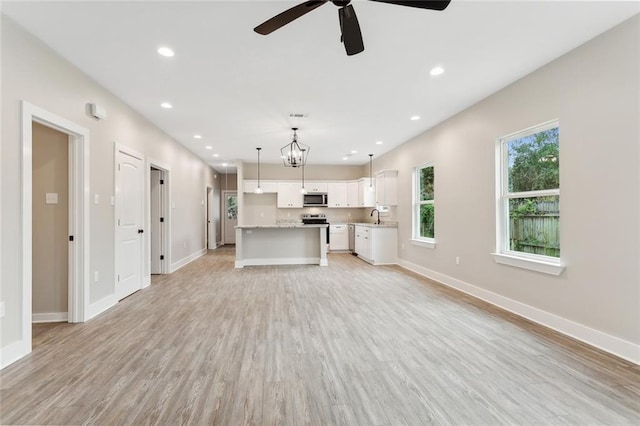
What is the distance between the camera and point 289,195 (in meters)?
8.99

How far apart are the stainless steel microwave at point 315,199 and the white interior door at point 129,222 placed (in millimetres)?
4941

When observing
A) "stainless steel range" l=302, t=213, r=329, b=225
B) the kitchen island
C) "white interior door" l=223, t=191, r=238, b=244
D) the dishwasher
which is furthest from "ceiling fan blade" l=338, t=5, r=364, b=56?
"white interior door" l=223, t=191, r=238, b=244

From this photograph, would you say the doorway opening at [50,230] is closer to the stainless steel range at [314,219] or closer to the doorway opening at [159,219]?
the doorway opening at [159,219]

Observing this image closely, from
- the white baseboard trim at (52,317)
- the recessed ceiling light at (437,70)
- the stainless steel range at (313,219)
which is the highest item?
the recessed ceiling light at (437,70)

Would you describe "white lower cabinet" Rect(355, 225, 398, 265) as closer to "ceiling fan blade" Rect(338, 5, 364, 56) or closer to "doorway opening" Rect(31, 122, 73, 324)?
"ceiling fan blade" Rect(338, 5, 364, 56)

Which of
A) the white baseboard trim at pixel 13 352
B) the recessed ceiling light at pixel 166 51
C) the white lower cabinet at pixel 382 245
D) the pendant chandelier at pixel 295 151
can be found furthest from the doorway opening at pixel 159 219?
the white lower cabinet at pixel 382 245

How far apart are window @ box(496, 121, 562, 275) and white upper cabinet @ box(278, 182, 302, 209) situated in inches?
236

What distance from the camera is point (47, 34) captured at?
2.57m

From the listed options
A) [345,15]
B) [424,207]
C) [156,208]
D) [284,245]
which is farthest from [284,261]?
[345,15]

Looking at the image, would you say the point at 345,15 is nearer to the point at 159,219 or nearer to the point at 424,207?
the point at 424,207

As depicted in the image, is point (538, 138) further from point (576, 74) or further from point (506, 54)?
point (506, 54)

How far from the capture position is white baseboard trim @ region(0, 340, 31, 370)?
225 cm

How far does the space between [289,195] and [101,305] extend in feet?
19.5

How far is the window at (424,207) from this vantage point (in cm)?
560
